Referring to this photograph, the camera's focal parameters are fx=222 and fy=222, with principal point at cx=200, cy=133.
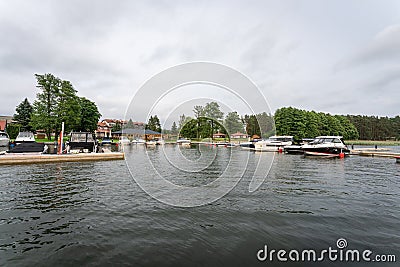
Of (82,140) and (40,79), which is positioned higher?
(40,79)

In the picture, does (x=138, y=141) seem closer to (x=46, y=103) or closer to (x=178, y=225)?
(x=46, y=103)

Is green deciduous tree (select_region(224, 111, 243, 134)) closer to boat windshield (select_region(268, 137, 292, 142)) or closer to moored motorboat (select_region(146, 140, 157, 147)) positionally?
boat windshield (select_region(268, 137, 292, 142))

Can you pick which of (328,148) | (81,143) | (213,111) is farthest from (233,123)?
(328,148)

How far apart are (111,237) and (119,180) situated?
6.53 metres

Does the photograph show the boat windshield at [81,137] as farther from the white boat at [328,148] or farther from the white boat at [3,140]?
the white boat at [328,148]

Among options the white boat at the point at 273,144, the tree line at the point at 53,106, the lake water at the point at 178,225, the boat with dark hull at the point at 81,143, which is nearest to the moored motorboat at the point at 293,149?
the white boat at the point at 273,144

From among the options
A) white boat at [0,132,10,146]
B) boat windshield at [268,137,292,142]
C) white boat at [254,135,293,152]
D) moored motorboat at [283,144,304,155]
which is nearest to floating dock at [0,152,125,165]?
white boat at [0,132,10,146]

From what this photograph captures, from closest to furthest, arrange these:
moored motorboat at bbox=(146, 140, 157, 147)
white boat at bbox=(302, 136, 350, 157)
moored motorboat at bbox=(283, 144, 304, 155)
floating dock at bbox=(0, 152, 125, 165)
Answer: floating dock at bbox=(0, 152, 125, 165), white boat at bbox=(302, 136, 350, 157), moored motorboat at bbox=(283, 144, 304, 155), moored motorboat at bbox=(146, 140, 157, 147)

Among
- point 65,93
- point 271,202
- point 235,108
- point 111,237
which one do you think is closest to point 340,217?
point 271,202

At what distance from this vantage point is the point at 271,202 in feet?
25.8

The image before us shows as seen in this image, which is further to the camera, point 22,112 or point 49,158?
point 22,112

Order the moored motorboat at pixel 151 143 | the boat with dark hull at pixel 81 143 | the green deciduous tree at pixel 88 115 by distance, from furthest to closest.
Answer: the green deciduous tree at pixel 88 115 < the moored motorboat at pixel 151 143 < the boat with dark hull at pixel 81 143

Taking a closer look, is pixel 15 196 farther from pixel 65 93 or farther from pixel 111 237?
pixel 65 93

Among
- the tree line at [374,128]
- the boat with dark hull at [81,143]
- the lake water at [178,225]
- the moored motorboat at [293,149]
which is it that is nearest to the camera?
the lake water at [178,225]
